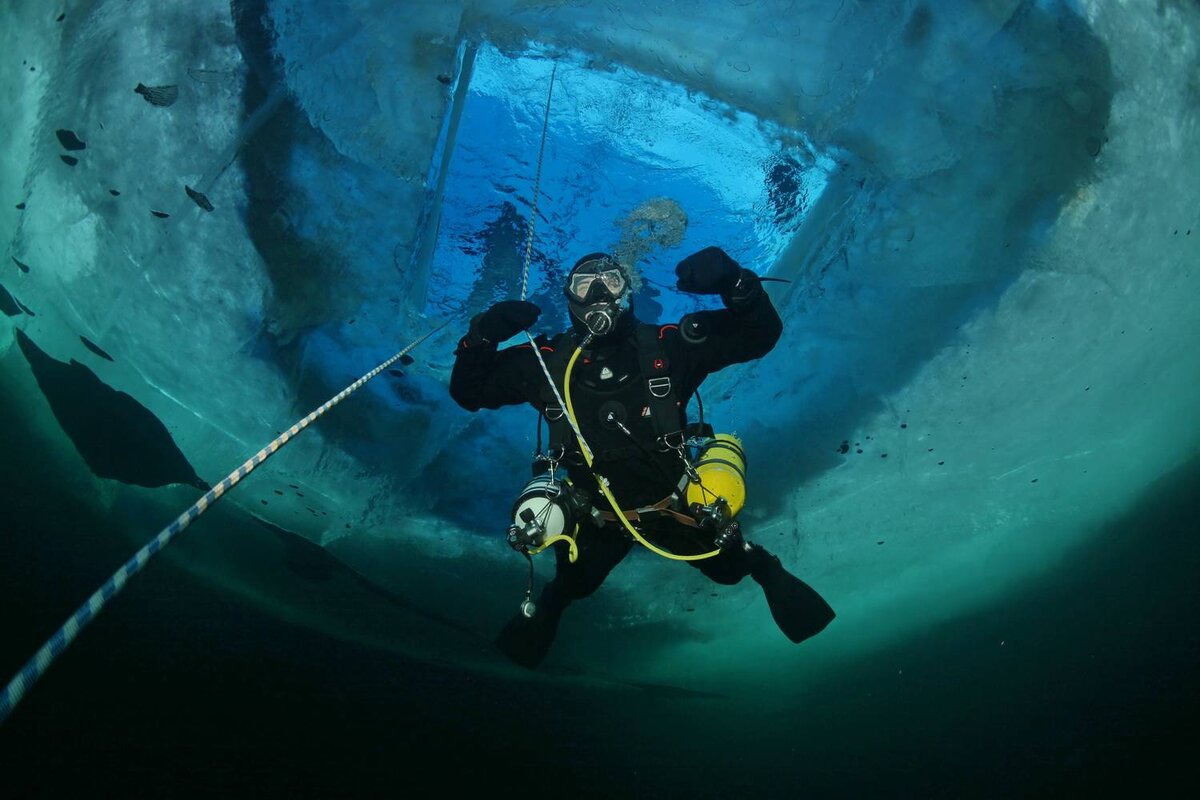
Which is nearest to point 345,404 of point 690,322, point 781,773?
point 690,322

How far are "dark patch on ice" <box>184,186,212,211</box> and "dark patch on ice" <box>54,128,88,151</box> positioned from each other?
4.66ft

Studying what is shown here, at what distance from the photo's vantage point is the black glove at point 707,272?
12.9ft

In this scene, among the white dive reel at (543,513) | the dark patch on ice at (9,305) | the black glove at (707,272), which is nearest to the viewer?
the white dive reel at (543,513)

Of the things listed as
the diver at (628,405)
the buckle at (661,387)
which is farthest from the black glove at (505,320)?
the buckle at (661,387)

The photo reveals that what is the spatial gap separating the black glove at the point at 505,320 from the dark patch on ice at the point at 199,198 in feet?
14.1

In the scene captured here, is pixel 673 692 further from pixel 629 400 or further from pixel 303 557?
pixel 629 400

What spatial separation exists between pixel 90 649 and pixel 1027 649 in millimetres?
39876

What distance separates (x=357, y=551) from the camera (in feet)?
41.6

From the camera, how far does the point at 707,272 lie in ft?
12.9

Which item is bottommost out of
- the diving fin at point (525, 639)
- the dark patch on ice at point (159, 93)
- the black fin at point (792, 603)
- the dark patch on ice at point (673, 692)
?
the diving fin at point (525, 639)

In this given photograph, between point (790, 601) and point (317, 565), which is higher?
point (317, 565)

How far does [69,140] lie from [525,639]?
774cm

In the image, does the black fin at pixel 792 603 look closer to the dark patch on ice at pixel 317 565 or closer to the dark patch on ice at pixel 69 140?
the dark patch on ice at pixel 69 140

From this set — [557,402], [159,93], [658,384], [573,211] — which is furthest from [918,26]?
[159,93]
